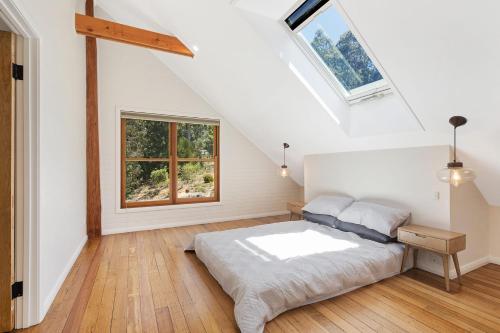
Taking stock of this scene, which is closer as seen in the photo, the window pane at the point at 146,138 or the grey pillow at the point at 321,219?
the grey pillow at the point at 321,219

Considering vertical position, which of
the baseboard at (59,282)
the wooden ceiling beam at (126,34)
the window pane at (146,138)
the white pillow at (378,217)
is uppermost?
the wooden ceiling beam at (126,34)

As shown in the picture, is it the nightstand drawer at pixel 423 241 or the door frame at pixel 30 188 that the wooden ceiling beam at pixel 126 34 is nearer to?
the door frame at pixel 30 188

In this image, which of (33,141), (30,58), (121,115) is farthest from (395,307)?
(121,115)

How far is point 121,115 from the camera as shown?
4277 mm

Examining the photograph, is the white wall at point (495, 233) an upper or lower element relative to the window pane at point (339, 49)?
lower

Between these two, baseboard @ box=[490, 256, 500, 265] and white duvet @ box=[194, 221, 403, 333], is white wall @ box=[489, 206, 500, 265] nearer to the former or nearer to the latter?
baseboard @ box=[490, 256, 500, 265]

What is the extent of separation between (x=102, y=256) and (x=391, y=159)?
3.90m

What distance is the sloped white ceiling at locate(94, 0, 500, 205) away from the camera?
1.76 metres

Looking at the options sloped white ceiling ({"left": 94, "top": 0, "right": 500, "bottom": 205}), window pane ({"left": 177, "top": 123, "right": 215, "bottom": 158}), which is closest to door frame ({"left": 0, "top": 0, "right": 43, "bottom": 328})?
sloped white ceiling ({"left": 94, "top": 0, "right": 500, "bottom": 205})

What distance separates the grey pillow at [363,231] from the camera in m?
2.83

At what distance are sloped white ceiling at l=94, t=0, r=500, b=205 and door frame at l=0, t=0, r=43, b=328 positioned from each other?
1.78 metres

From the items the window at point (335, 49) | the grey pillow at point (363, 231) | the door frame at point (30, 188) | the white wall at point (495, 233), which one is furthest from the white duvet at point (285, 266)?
the window at point (335, 49)

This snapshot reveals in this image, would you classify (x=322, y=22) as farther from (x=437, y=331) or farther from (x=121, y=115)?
(x=121, y=115)

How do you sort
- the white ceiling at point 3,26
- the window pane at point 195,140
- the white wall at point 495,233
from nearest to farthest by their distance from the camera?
1. the white ceiling at point 3,26
2. the white wall at point 495,233
3. the window pane at point 195,140
